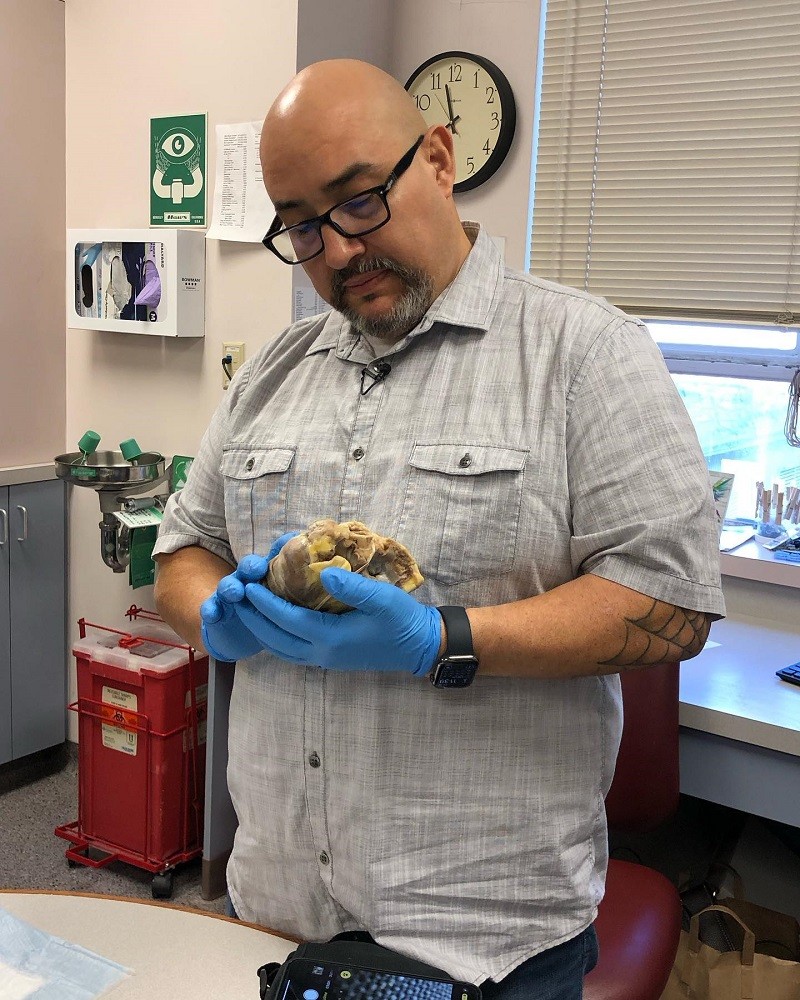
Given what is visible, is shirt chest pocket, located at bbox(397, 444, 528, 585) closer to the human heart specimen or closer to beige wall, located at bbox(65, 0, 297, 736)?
the human heart specimen

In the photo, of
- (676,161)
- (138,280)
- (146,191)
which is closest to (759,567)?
(676,161)

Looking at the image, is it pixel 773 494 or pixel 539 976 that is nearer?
pixel 539 976

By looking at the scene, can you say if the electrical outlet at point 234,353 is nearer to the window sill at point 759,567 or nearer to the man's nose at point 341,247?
the window sill at point 759,567

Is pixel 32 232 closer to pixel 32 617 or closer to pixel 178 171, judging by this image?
pixel 178 171

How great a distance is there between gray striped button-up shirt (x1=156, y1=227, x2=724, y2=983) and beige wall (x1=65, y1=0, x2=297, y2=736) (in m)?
1.46

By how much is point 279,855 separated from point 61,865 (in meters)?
1.77

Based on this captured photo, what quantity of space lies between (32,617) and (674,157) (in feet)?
7.49

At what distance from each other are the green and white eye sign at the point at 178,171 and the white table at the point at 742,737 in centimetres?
177

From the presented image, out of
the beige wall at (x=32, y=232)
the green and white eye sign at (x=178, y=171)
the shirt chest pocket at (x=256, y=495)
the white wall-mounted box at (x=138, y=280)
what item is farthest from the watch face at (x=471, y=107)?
the shirt chest pocket at (x=256, y=495)

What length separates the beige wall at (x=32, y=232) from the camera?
2.71 meters

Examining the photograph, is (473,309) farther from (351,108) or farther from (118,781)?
(118,781)

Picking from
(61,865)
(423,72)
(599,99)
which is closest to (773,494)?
(599,99)

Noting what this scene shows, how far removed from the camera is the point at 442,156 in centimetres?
113

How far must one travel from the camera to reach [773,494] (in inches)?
94.6
